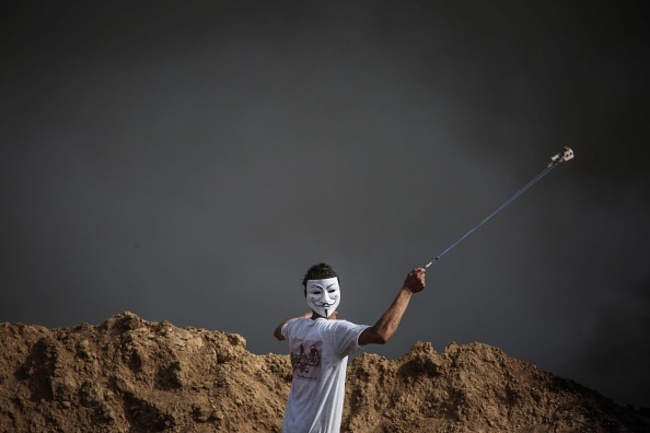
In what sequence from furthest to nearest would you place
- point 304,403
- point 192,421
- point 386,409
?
point 386,409 → point 192,421 → point 304,403

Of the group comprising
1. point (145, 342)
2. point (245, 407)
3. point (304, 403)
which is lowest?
point (304, 403)

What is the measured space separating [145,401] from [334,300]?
156 inches

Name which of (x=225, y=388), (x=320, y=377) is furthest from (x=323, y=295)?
(x=225, y=388)

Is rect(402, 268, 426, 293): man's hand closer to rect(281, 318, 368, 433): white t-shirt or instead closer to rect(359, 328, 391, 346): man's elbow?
rect(359, 328, 391, 346): man's elbow

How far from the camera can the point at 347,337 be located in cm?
744

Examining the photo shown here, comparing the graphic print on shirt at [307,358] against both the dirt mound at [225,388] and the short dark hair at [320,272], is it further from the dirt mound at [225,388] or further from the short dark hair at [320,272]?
the dirt mound at [225,388]

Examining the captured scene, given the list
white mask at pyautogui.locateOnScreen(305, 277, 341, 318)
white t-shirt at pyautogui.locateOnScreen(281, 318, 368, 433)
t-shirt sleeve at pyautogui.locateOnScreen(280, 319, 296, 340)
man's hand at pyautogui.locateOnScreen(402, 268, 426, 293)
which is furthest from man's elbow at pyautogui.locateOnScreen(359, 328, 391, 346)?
t-shirt sleeve at pyautogui.locateOnScreen(280, 319, 296, 340)

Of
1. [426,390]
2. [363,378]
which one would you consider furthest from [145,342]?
[426,390]

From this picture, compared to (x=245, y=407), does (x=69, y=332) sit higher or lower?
higher

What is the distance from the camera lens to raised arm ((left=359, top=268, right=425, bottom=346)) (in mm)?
6987

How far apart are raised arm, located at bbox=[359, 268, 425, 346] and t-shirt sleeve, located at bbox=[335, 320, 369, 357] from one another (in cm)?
8

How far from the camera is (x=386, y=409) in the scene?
11234 mm

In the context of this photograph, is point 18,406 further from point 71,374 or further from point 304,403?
point 304,403

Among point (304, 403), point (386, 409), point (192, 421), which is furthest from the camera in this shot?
point (386, 409)
